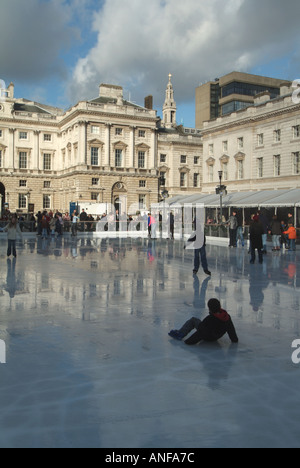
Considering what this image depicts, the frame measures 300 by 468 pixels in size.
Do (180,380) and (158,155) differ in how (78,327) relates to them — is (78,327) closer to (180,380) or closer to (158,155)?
(180,380)

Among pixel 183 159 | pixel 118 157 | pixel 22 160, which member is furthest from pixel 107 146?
pixel 183 159

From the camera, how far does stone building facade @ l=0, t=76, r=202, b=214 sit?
200 ft

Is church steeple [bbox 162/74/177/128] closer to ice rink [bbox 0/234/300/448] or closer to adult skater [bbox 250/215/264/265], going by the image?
adult skater [bbox 250/215/264/265]

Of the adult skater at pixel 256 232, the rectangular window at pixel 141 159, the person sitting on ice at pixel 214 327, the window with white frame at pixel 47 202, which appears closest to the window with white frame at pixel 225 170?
the rectangular window at pixel 141 159

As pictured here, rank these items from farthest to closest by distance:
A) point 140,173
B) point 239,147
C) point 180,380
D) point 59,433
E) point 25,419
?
point 140,173 → point 239,147 → point 180,380 → point 25,419 → point 59,433

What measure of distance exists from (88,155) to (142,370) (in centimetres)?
5710

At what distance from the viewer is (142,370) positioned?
554 centimetres

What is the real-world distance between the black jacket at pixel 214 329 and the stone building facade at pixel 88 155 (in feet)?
179

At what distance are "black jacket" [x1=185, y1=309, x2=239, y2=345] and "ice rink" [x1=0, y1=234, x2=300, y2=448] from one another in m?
0.15

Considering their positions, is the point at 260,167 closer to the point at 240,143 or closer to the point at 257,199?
the point at 240,143
